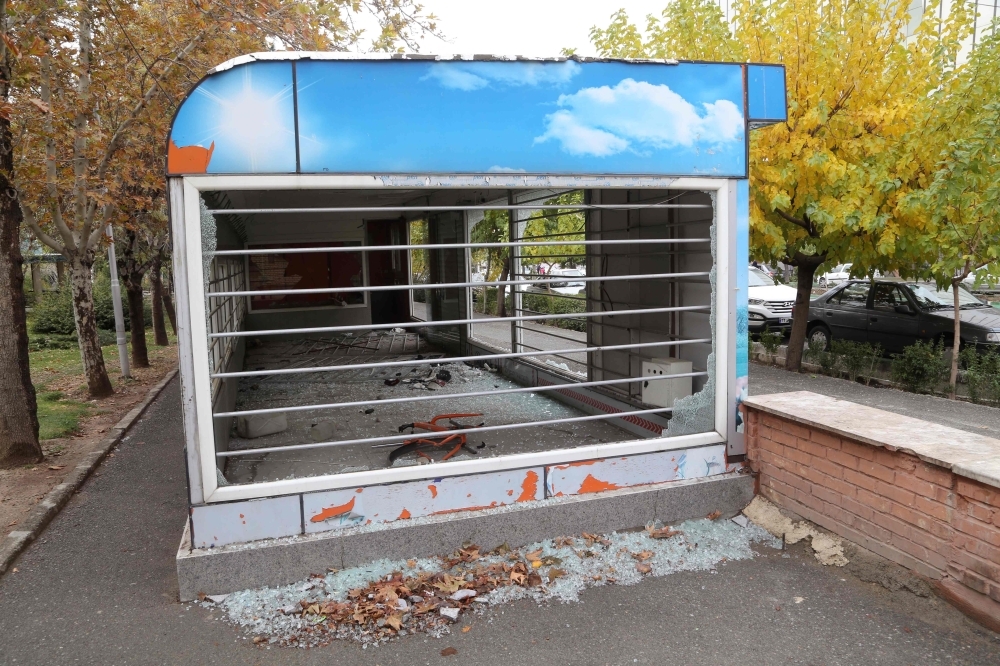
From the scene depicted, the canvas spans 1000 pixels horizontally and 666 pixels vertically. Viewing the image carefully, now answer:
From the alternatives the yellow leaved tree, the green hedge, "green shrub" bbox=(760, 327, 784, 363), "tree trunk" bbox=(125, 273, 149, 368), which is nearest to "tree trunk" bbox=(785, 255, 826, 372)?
"green shrub" bbox=(760, 327, 784, 363)

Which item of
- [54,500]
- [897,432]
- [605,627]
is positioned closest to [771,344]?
[897,432]

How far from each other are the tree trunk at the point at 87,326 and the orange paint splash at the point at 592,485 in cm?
865

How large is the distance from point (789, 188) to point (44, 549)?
897 cm

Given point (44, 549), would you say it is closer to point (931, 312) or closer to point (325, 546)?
point (325, 546)

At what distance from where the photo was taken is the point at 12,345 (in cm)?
672

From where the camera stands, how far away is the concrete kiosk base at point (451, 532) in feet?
13.6

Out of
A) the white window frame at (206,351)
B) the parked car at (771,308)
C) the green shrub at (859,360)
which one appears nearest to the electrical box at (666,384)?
the white window frame at (206,351)

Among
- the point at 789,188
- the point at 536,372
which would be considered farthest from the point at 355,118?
the point at 789,188

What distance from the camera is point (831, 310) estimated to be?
527 inches

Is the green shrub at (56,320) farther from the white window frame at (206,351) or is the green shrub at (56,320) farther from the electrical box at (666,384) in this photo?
the electrical box at (666,384)

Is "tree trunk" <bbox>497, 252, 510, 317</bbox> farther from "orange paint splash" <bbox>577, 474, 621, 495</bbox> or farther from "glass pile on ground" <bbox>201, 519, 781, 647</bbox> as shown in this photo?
"glass pile on ground" <bbox>201, 519, 781, 647</bbox>

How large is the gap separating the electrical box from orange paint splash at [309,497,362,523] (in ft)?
8.79

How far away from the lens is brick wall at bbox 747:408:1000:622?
3.54 meters

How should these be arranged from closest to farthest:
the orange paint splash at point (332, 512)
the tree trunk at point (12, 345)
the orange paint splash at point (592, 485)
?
the orange paint splash at point (332, 512) → the orange paint splash at point (592, 485) → the tree trunk at point (12, 345)
